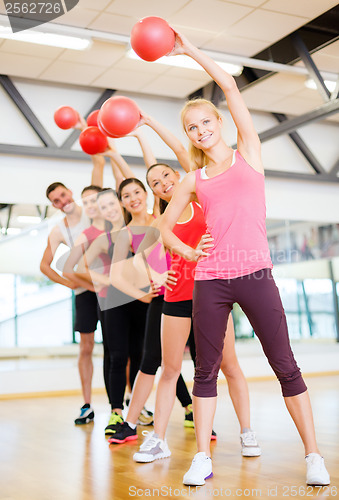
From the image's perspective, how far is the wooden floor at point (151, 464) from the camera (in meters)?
2.08

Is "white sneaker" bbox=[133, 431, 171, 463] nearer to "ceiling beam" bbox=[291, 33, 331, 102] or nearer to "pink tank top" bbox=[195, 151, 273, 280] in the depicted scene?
"pink tank top" bbox=[195, 151, 273, 280]

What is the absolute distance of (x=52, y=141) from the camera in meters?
6.43

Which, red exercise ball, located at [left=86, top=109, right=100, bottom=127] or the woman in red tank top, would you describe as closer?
the woman in red tank top

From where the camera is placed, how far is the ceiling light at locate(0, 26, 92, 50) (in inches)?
201

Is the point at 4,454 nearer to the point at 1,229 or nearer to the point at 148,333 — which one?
the point at 148,333

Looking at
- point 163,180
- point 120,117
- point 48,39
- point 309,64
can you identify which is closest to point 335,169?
point 309,64

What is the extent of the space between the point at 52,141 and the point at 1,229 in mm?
1112

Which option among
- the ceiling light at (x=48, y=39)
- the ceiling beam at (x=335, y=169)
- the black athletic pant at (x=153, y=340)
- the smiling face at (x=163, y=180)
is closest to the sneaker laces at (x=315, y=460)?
the black athletic pant at (x=153, y=340)

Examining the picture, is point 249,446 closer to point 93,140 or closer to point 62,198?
point 93,140

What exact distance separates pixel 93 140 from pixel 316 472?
88.8 inches

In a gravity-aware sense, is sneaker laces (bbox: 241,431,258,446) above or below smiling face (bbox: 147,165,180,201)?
below

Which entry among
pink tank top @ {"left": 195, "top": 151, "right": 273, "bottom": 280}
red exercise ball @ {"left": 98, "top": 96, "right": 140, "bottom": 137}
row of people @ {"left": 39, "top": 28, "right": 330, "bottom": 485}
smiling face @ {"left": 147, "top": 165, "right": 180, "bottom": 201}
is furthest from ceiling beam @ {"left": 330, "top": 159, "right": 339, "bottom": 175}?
pink tank top @ {"left": 195, "top": 151, "right": 273, "bottom": 280}

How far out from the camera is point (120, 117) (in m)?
2.62

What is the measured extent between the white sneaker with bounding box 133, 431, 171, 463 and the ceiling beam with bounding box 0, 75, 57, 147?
4.40m
